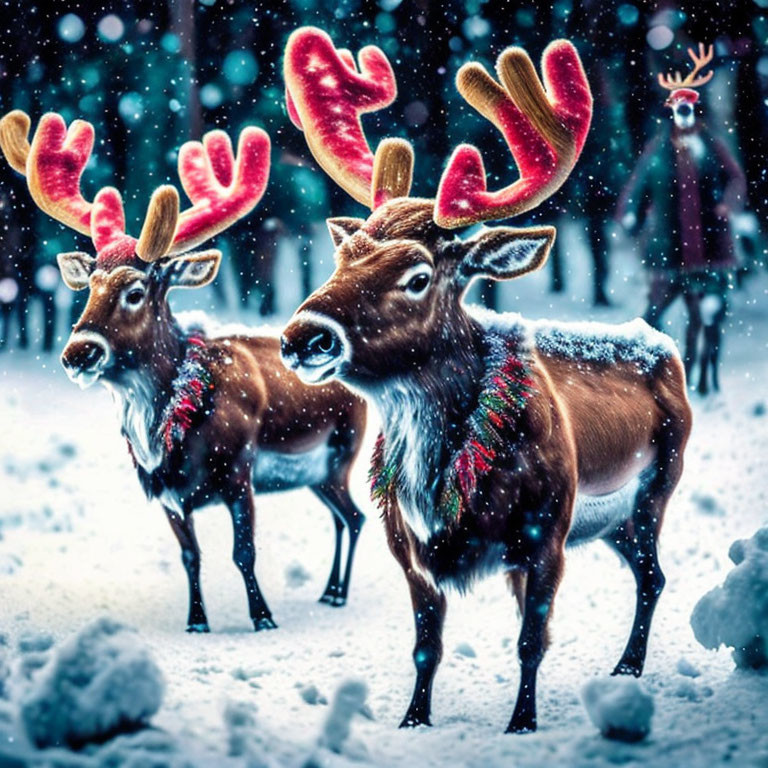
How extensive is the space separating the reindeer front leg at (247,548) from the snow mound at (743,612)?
1.22m

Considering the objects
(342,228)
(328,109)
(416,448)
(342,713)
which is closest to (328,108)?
(328,109)

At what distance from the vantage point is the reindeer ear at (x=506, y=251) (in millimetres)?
1990

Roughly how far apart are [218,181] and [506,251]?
4.62 ft

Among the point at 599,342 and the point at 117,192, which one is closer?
the point at 599,342

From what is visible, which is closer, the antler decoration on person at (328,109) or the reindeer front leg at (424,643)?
the reindeer front leg at (424,643)

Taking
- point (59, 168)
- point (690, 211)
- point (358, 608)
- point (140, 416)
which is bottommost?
point (358, 608)

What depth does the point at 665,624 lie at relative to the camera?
2.72m

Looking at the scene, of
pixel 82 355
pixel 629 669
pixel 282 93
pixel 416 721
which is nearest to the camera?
pixel 416 721

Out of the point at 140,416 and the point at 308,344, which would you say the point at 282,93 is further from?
the point at 308,344

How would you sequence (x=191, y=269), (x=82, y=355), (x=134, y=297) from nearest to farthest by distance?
(x=82, y=355) → (x=134, y=297) → (x=191, y=269)

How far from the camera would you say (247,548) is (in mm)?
2920

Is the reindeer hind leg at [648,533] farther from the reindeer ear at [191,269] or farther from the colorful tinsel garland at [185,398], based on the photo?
the reindeer ear at [191,269]

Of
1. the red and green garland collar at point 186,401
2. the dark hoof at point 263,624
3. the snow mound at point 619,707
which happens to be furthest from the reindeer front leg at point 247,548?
the snow mound at point 619,707

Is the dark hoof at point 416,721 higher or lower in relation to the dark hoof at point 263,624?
higher
